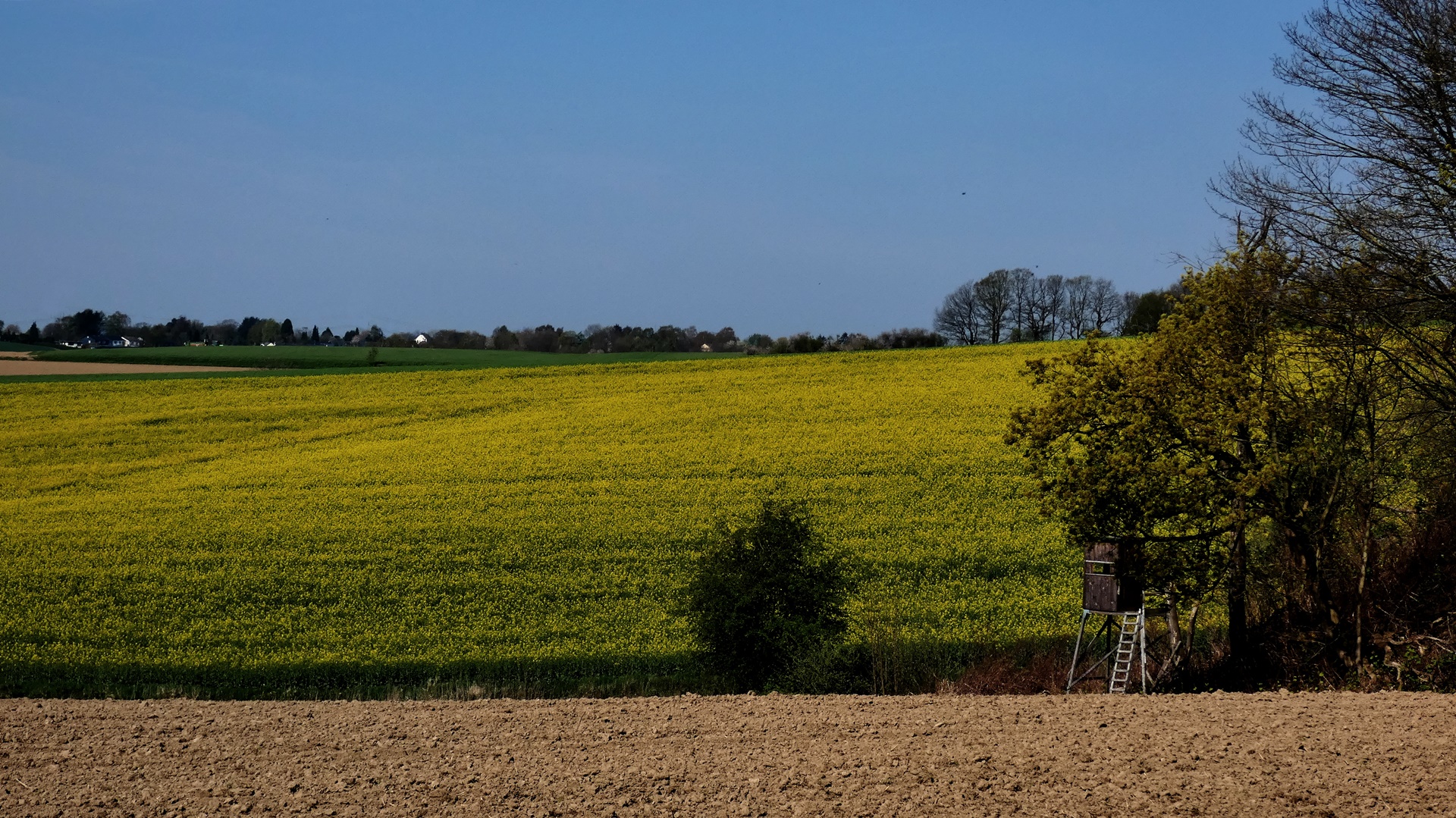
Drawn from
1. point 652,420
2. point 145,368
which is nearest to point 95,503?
point 652,420

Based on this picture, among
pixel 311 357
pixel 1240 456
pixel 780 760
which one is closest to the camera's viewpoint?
pixel 780 760

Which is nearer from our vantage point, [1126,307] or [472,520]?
[472,520]

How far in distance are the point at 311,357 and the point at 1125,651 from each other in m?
63.0

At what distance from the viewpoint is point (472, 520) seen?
29.3 metres

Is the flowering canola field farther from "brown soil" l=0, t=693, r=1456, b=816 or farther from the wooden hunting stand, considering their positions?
"brown soil" l=0, t=693, r=1456, b=816

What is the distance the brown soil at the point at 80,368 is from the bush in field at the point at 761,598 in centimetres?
4570

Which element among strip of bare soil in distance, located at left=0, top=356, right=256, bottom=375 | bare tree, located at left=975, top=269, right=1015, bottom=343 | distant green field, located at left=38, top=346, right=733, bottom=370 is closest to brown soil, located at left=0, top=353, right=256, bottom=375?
strip of bare soil in distance, located at left=0, top=356, right=256, bottom=375

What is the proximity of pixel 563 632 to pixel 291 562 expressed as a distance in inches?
328

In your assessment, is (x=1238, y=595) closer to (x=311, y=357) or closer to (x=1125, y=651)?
(x=1125, y=651)

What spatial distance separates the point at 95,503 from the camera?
106 feet

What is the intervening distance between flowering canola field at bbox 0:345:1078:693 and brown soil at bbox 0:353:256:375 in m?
10.9

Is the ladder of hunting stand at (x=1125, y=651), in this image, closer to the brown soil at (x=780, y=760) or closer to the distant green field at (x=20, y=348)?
the brown soil at (x=780, y=760)

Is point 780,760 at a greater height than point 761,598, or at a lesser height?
greater

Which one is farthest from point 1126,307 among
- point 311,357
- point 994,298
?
point 311,357
